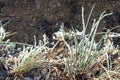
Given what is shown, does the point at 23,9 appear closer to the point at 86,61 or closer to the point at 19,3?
the point at 19,3

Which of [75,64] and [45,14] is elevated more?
[45,14]

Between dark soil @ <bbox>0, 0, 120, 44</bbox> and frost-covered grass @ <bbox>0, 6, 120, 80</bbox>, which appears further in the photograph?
dark soil @ <bbox>0, 0, 120, 44</bbox>

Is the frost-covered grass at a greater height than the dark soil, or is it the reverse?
the dark soil

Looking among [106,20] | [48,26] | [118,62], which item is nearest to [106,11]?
[106,20]

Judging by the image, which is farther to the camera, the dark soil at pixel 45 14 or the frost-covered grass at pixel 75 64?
the dark soil at pixel 45 14

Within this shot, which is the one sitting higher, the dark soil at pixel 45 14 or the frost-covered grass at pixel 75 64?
the dark soil at pixel 45 14

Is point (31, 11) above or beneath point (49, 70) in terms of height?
above

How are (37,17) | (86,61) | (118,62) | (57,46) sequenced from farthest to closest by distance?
(37,17) < (57,46) < (118,62) < (86,61)

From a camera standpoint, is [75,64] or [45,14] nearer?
[75,64]
